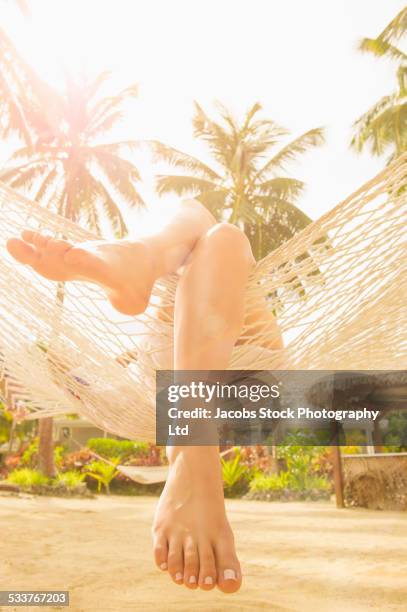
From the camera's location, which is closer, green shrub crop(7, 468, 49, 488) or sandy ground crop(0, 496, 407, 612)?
sandy ground crop(0, 496, 407, 612)

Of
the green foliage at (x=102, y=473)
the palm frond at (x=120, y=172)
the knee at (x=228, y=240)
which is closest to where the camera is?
Answer: the knee at (x=228, y=240)

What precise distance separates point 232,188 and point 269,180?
0.56 meters

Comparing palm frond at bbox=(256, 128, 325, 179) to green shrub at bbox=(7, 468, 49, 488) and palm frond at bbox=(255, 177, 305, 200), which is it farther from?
green shrub at bbox=(7, 468, 49, 488)

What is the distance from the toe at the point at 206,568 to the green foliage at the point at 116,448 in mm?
7375

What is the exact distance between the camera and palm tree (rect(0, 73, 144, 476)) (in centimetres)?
809

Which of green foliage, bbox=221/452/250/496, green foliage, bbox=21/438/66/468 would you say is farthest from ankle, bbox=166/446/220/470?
green foliage, bbox=21/438/66/468

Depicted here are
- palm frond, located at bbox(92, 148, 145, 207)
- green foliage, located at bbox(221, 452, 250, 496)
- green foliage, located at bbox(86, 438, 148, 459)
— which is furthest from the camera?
palm frond, located at bbox(92, 148, 145, 207)

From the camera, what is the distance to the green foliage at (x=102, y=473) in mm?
6652

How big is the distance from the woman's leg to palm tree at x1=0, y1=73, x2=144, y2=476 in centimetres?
725

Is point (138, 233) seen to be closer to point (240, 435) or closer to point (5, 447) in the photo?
point (240, 435)

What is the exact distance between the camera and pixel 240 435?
20.5 feet

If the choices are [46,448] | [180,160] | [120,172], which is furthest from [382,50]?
[46,448]

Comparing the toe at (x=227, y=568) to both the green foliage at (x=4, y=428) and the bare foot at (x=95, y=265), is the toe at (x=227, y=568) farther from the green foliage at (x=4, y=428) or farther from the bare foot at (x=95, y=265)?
the green foliage at (x=4, y=428)

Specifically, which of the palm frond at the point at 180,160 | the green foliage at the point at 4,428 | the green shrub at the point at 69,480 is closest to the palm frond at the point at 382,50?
the palm frond at the point at 180,160
